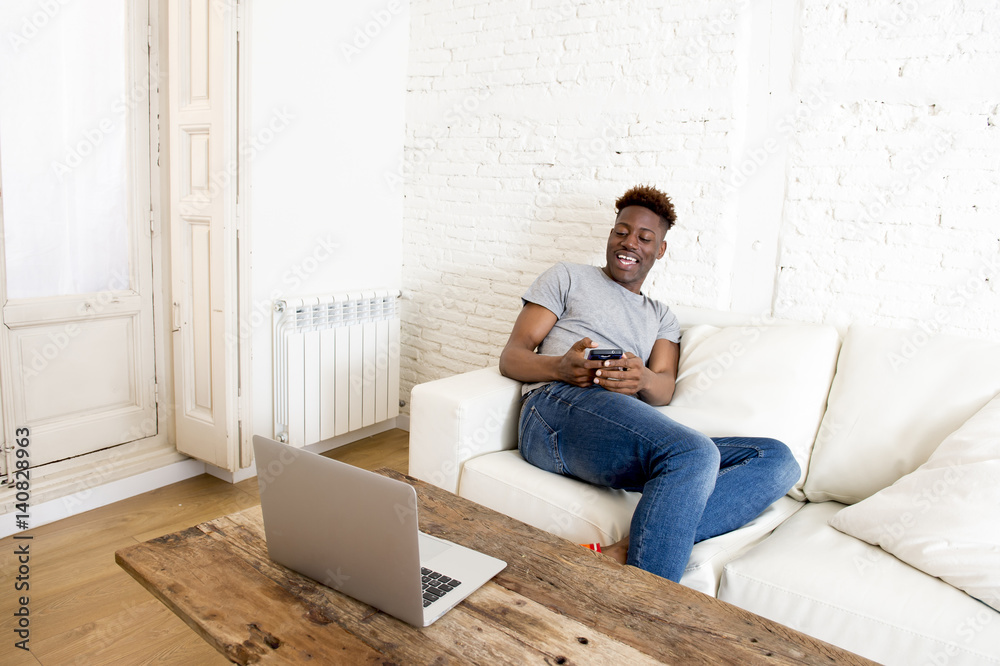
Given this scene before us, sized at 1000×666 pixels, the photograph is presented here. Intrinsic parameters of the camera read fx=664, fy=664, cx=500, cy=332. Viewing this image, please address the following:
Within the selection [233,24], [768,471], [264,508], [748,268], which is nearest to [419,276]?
[233,24]

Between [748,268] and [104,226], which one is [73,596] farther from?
[748,268]

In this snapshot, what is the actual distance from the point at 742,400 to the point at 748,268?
0.69 metres

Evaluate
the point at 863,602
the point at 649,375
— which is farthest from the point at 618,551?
the point at 649,375

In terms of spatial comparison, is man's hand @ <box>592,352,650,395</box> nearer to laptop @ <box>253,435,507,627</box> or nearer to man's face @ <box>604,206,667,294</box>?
man's face @ <box>604,206,667,294</box>

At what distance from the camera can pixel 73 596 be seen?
1915 mm

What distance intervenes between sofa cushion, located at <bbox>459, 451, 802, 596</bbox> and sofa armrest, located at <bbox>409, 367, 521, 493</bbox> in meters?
0.06

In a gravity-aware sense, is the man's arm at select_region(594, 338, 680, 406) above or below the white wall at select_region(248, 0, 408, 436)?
below

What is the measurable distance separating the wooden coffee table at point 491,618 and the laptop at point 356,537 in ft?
0.09

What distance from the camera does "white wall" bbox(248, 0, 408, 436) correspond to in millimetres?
2674

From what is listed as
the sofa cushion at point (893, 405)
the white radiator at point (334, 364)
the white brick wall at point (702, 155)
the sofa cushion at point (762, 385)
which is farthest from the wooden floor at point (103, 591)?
the sofa cushion at point (893, 405)

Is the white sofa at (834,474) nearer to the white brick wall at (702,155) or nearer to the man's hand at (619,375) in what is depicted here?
the man's hand at (619,375)

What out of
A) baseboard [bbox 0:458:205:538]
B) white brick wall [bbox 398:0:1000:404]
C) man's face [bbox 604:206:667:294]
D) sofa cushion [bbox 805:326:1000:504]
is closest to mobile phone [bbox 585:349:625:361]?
man's face [bbox 604:206:667:294]

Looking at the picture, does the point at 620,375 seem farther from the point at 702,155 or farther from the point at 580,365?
the point at 702,155

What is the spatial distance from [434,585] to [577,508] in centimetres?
76
